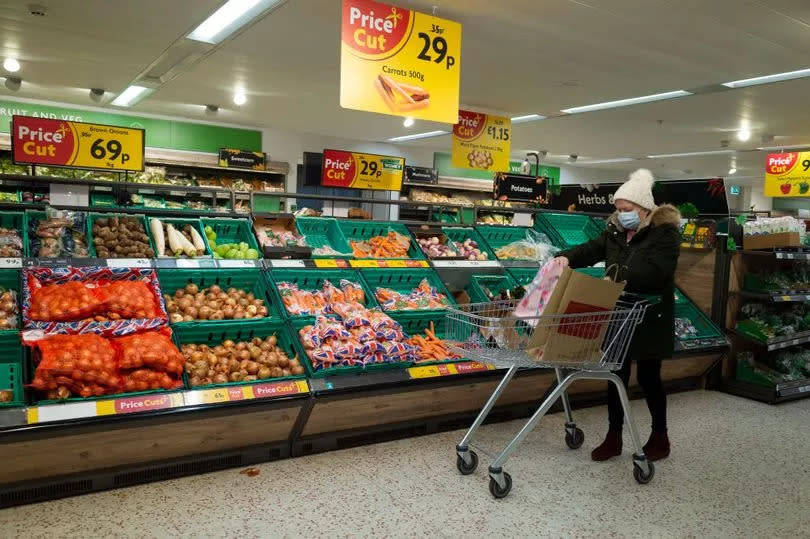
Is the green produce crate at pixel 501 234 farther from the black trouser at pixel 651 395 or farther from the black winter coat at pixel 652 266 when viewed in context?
the black trouser at pixel 651 395

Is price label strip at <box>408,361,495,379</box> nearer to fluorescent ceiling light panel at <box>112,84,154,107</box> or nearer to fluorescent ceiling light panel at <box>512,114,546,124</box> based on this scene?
fluorescent ceiling light panel at <box>512,114,546,124</box>

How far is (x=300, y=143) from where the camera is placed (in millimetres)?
13672

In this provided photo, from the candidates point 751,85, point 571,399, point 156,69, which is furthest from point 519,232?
point 156,69

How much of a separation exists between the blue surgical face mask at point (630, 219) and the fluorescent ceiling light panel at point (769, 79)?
483 centimetres

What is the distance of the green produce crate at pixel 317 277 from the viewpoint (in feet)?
12.8

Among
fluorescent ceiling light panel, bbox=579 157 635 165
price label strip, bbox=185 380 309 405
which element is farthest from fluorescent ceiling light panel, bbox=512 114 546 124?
price label strip, bbox=185 380 309 405

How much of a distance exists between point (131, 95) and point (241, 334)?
26.4ft

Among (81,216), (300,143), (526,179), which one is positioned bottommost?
(81,216)

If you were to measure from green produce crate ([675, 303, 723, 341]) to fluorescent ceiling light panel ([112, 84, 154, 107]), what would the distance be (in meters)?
8.28

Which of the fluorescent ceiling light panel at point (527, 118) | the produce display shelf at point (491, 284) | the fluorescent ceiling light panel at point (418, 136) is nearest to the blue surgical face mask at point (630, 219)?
the produce display shelf at point (491, 284)

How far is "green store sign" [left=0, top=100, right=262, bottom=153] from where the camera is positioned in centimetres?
1079

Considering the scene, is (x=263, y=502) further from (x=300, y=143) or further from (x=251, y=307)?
(x=300, y=143)

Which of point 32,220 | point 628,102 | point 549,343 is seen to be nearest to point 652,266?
point 549,343

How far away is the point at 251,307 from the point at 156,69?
19.0 ft
